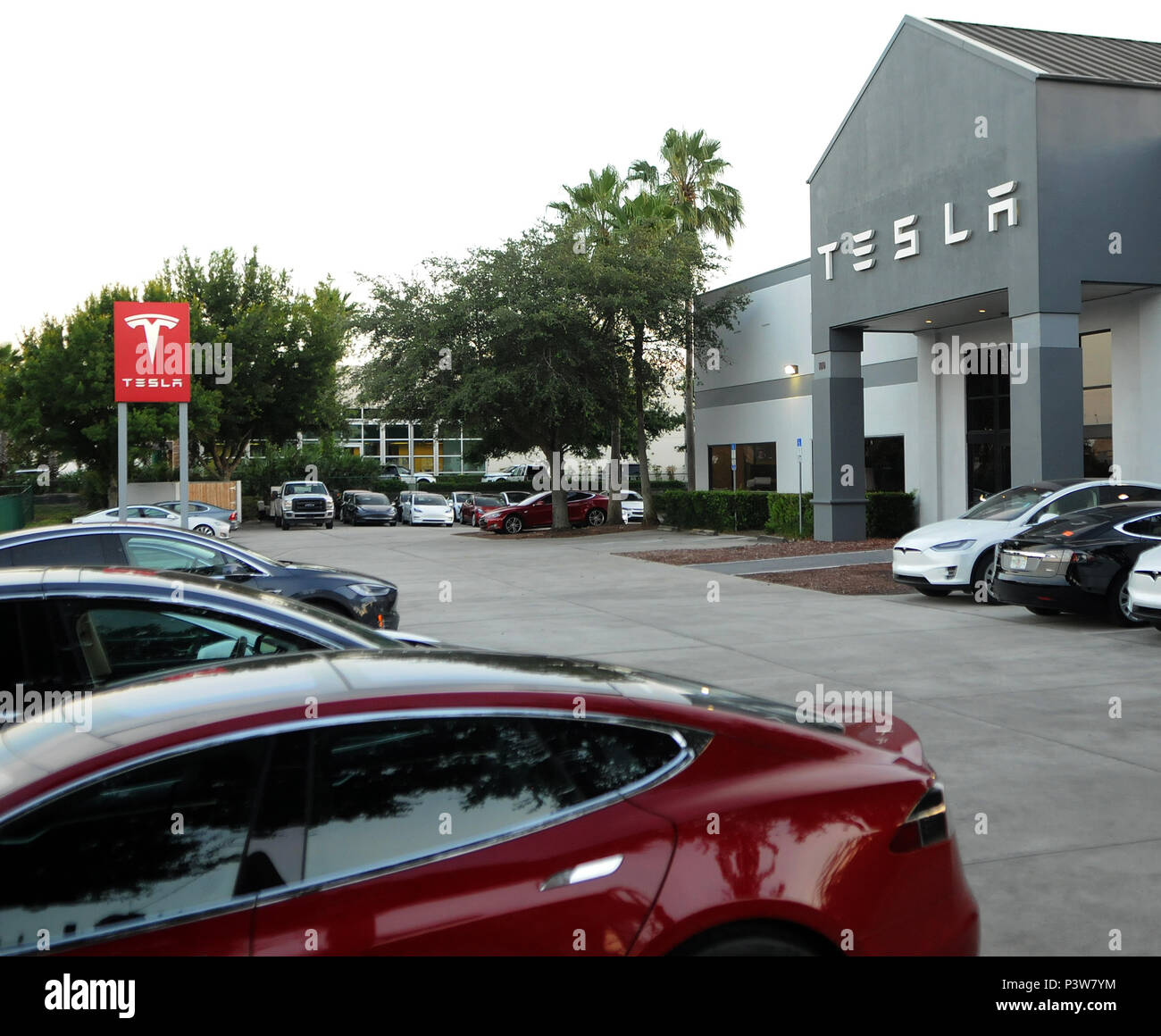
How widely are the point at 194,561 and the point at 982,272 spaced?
15.3 m

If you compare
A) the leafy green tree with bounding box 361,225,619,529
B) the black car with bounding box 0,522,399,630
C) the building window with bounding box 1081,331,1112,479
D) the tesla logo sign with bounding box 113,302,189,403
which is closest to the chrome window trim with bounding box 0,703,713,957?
the black car with bounding box 0,522,399,630

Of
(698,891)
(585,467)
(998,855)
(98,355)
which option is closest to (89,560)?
(998,855)

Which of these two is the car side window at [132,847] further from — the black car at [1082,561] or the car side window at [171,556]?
the black car at [1082,561]

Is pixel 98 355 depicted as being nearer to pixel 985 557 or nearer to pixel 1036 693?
pixel 985 557

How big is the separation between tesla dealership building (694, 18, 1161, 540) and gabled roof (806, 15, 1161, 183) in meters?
0.06

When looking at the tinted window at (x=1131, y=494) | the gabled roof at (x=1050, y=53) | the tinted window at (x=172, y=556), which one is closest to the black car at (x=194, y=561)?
the tinted window at (x=172, y=556)

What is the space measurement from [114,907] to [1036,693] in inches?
314

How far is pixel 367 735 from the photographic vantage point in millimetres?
2838

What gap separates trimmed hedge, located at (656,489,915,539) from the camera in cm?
2631

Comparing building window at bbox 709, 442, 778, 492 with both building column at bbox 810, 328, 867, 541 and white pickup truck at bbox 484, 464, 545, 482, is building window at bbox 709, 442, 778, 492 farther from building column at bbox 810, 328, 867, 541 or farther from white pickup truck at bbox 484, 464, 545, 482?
white pickup truck at bbox 484, 464, 545, 482

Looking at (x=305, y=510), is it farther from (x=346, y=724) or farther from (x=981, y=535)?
(x=346, y=724)

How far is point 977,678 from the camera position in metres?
9.80

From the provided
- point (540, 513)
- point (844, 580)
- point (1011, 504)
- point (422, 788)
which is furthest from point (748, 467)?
point (422, 788)
